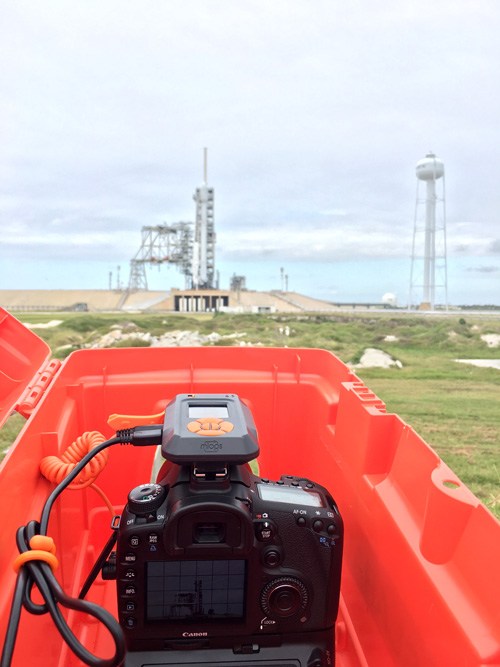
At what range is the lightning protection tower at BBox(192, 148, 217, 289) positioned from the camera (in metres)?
39.9

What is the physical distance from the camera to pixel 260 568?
Answer: 4.34 feet

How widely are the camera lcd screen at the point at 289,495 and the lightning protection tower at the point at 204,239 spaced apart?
38285 millimetres

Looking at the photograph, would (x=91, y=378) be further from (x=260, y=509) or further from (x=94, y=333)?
(x=94, y=333)

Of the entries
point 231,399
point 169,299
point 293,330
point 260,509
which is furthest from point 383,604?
point 169,299

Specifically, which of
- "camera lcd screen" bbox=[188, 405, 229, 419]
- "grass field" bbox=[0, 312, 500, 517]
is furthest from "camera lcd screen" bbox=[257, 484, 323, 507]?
"grass field" bbox=[0, 312, 500, 517]

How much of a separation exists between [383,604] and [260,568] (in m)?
0.54

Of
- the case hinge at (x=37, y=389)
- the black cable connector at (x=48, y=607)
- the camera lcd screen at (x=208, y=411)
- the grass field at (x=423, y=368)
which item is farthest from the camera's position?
the grass field at (x=423, y=368)

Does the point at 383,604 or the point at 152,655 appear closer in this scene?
the point at 152,655

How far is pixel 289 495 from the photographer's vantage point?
1.39 meters

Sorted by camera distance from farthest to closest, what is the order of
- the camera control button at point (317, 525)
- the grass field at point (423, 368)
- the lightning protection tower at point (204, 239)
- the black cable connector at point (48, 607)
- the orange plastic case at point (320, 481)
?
1. the lightning protection tower at point (204, 239)
2. the grass field at point (423, 368)
3. the camera control button at point (317, 525)
4. the orange plastic case at point (320, 481)
5. the black cable connector at point (48, 607)

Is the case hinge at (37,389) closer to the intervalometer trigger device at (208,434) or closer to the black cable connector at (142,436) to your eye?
the black cable connector at (142,436)

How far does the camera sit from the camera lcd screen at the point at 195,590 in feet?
4.31

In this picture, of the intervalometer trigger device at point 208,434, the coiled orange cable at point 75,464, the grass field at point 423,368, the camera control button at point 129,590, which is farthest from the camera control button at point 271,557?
the grass field at point 423,368

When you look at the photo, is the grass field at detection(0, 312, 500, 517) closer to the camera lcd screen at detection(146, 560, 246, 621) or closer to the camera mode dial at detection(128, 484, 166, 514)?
the camera lcd screen at detection(146, 560, 246, 621)
